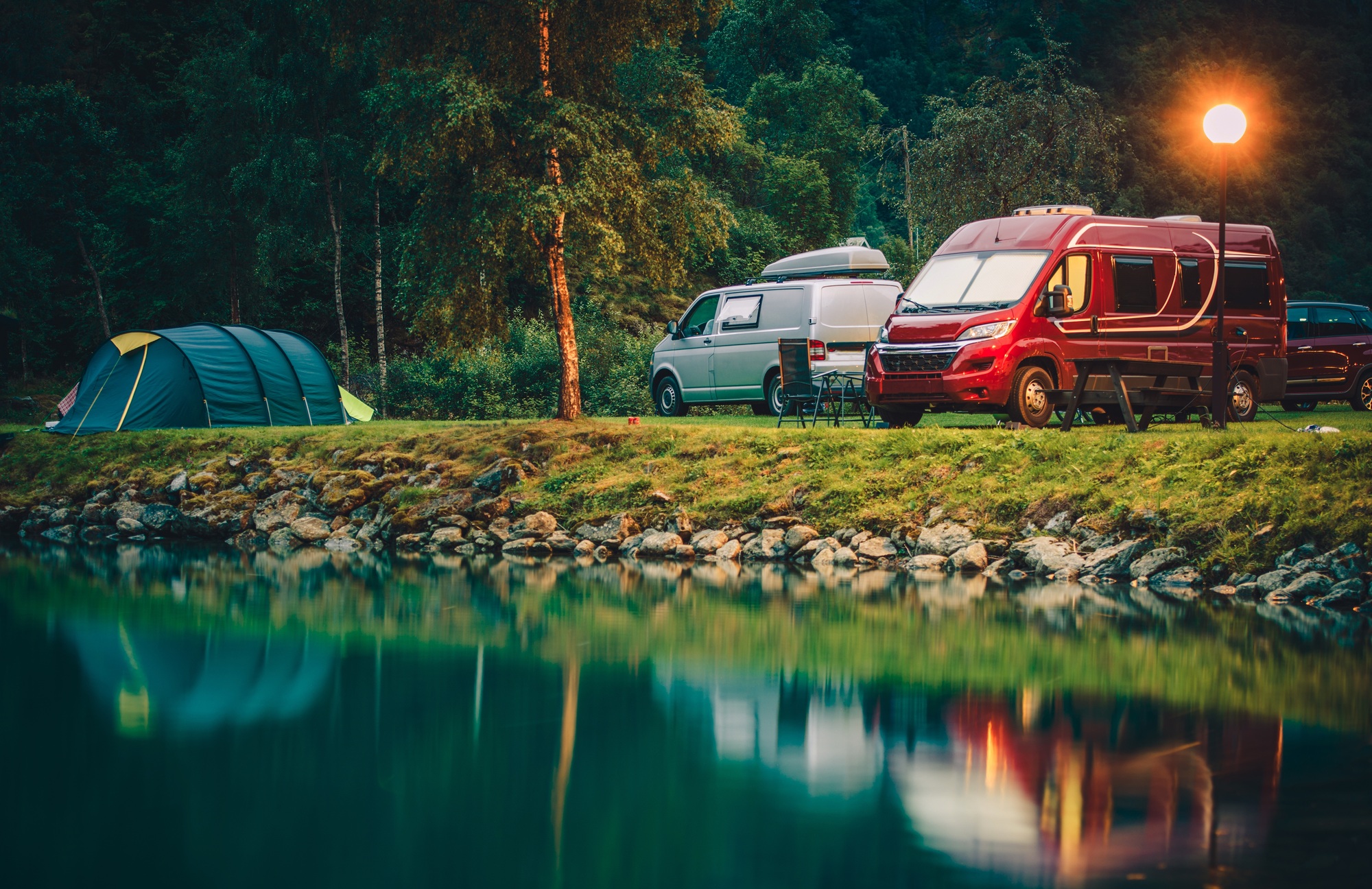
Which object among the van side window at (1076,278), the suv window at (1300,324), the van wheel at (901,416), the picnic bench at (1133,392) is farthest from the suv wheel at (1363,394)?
the van wheel at (901,416)

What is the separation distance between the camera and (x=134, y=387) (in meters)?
24.0

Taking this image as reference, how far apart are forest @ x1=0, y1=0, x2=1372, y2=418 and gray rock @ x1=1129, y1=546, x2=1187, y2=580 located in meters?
9.36

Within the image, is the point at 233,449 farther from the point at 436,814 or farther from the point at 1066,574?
the point at 436,814

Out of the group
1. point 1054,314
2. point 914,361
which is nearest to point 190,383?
point 914,361

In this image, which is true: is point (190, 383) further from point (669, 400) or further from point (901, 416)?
point (901, 416)

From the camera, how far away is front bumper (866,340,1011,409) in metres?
15.8

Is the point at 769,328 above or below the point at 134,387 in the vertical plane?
above

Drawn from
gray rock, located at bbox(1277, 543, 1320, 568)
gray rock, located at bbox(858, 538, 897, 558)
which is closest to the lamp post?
gray rock, located at bbox(1277, 543, 1320, 568)

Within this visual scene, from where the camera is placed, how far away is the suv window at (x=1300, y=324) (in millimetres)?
22219

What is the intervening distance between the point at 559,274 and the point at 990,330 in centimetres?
719

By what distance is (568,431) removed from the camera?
19203 mm

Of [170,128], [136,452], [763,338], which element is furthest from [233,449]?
[170,128]

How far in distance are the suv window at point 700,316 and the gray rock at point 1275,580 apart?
1165cm

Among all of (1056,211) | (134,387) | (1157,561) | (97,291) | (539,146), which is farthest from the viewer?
(97,291)
